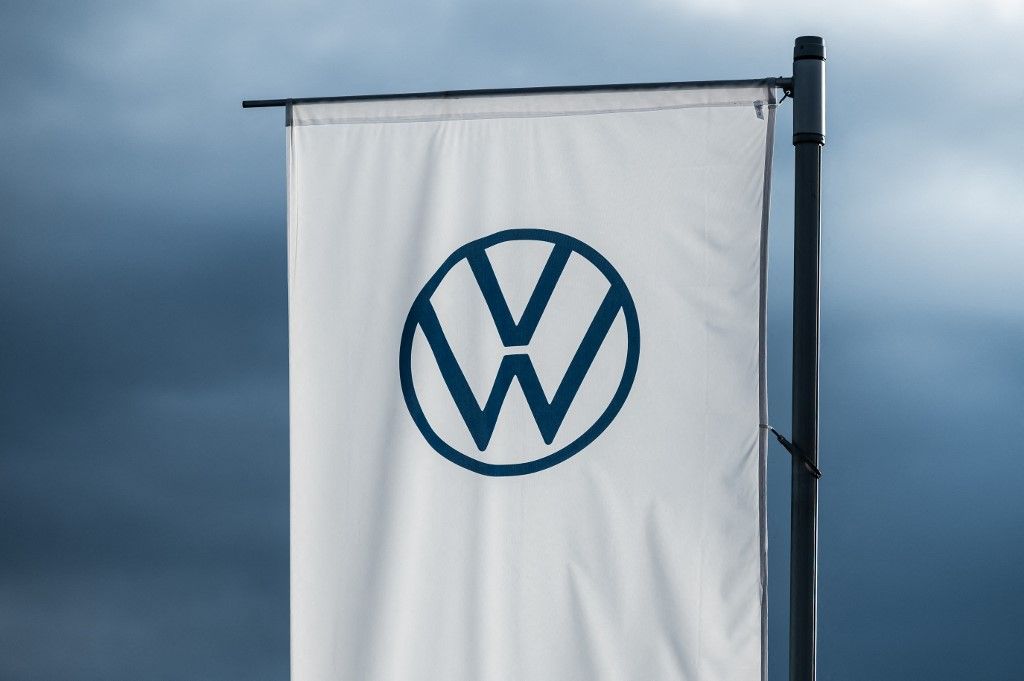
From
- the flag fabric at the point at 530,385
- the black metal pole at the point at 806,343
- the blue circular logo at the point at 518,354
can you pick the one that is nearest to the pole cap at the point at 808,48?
the black metal pole at the point at 806,343

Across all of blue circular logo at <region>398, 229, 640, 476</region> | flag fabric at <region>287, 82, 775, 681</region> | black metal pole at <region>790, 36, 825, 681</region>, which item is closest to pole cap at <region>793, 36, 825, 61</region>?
black metal pole at <region>790, 36, 825, 681</region>

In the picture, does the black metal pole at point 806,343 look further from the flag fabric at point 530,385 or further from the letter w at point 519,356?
the letter w at point 519,356

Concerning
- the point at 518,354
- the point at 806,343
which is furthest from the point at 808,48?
the point at 518,354

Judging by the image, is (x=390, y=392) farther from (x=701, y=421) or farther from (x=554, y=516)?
(x=701, y=421)

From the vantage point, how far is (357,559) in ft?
27.2

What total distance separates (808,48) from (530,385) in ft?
8.10

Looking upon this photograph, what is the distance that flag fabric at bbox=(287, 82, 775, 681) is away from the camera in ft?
25.5

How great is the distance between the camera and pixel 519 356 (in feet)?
Result: 26.2

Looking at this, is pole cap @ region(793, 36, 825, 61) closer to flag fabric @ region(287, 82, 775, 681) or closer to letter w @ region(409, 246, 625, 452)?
→ flag fabric @ region(287, 82, 775, 681)

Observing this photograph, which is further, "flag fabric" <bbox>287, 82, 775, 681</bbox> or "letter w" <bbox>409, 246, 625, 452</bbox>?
"letter w" <bbox>409, 246, 625, 452</bbox>

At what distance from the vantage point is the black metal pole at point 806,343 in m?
7.80

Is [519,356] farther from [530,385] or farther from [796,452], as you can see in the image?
[796,452]

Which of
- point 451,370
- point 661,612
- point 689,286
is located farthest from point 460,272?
point 661,612

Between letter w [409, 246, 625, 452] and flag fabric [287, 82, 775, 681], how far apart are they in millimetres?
13
